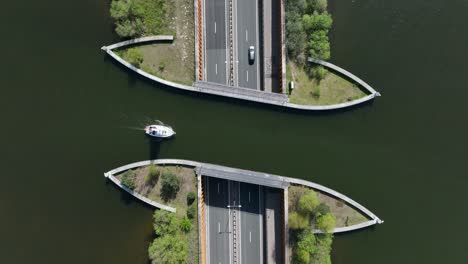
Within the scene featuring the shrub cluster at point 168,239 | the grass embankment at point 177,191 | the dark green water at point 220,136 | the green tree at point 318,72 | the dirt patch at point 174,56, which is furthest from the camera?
the dark green water at point 220,136

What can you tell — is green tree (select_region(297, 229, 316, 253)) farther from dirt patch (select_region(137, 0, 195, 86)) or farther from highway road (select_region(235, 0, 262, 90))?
dirt patch (select_region(137, 0, 195, 86))

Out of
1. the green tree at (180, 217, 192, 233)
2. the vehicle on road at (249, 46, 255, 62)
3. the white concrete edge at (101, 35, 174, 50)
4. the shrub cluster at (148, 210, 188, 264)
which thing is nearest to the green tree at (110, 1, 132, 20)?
the white concrete edge at (101, 35, 174, 50)

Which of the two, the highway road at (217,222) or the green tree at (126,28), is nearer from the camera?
the green tree at (126,28)

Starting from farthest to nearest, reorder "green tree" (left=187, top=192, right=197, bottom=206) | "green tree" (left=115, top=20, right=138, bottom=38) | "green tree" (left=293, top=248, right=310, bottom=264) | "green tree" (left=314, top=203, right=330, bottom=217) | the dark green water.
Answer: the dark green water, "green tree" (left=187, top=192, right=197, bottom=206), "green tree" (left=115, top=20, right=138, bottom=38), "green tree" (left=314, top=203, right=330, bottom=217), "green tree" (left=293, top=248, right=310, bottom=264)

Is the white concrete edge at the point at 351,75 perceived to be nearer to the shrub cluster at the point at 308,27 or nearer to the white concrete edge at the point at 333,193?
the shrub cluster at the point at 308,27

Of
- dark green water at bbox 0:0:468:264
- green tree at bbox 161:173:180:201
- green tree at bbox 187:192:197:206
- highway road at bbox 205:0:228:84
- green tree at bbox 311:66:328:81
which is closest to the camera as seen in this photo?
green tree at bbox 161:173:180:201

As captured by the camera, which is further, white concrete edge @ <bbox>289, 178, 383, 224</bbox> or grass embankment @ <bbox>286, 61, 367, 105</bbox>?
white concrete edge @ <bbox>289, 178, 383, 224</bbox>

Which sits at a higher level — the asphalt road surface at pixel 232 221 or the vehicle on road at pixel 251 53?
the vehicle on road at pixel 251 53

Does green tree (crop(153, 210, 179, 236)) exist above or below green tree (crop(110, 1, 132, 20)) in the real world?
below

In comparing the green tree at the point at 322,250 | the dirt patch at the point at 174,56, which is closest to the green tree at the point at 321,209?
the green tree at the point at 322,250
